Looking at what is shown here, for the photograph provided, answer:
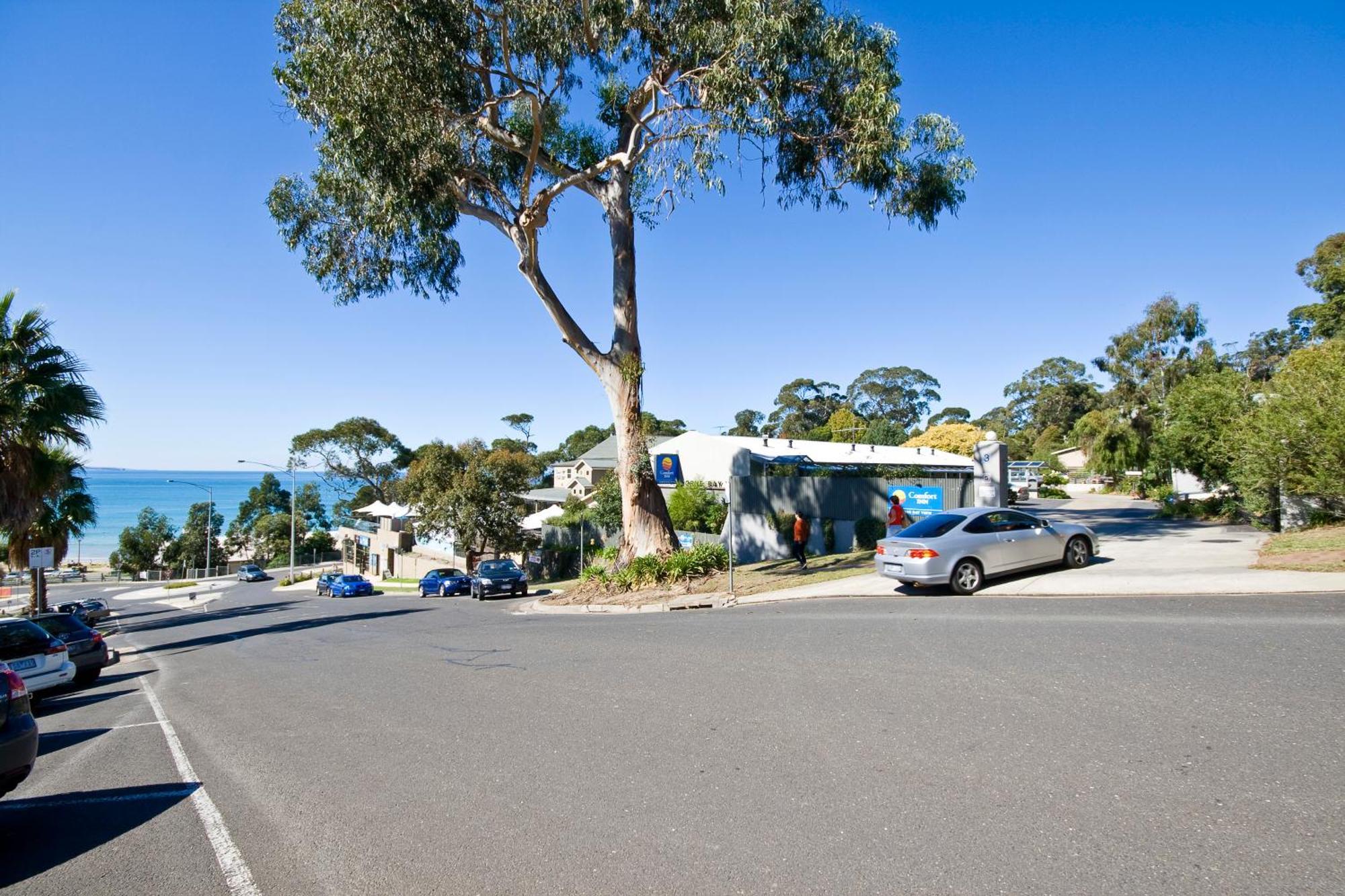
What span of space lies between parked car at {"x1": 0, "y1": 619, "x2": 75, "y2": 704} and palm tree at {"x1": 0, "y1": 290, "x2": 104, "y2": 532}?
8.51 metres

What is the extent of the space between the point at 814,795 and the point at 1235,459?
70.7ft

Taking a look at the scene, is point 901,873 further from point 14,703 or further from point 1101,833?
point 14,703

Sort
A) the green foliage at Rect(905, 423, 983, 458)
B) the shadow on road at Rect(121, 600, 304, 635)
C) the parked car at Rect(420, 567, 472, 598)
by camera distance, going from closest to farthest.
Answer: the shadow on road at Rect(121, 600, 304, 635)
the parked car at Rect(420, 567, 472, 598)
the green foliage at Rect(905, 423, 983, 458)

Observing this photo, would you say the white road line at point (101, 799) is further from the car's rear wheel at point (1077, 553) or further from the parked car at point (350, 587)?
the parked car at point (350, 587)

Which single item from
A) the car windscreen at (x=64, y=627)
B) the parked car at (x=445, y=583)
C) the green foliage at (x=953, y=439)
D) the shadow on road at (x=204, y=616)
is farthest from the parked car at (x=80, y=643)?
the green foliage at (x=953, y=439)

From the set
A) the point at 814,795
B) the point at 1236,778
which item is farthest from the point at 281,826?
the point at 1236,778

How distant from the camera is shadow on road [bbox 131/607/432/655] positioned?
21094 mm

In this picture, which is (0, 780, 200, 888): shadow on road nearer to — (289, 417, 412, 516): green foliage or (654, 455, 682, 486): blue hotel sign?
(654, 455, 682, 486): blue hotel sign

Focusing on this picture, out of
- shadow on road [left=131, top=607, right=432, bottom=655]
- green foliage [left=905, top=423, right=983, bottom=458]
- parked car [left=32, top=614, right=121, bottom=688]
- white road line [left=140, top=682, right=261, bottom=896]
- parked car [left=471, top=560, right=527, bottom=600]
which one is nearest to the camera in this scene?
white road line [left=140, top=682, right=261, bottom=896]

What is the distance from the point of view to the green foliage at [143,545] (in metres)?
80.9

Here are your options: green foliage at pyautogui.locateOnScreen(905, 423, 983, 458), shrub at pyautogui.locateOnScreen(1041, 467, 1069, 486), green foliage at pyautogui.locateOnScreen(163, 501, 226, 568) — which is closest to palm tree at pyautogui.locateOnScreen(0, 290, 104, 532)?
green foliage at pyautogui.locateOnScreen(905, 423, 983, 458)

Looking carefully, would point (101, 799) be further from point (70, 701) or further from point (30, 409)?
point (30, 409)

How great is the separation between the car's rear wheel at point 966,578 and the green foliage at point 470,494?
101 feet

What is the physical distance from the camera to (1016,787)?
16.8ft
